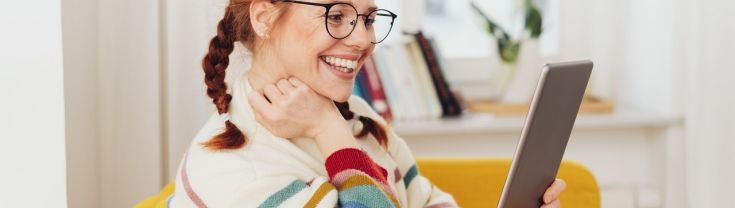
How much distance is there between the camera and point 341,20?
1.36 m

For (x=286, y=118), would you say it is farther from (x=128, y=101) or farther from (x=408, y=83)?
(x=408, y=83)

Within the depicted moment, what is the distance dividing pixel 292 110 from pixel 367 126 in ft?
0.83

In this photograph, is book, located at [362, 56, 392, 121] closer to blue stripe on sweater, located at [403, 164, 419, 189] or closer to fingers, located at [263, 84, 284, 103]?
blue stripe on sweater, located at [403, 164, 419, 189]

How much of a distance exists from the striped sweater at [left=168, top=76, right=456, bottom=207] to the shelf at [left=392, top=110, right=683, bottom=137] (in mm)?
967

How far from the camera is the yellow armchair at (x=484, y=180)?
1953 millimetres

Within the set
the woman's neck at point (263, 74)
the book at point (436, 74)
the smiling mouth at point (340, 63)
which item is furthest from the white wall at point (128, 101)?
the book at point (436, 74)

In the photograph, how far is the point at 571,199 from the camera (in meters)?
1.96

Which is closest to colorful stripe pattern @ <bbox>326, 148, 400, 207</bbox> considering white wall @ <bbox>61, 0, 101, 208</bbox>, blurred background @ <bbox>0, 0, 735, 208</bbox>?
blurred background @ <bbox>0, 0, 735, 208</bbox>

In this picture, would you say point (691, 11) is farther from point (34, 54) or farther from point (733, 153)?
point (34, 54)

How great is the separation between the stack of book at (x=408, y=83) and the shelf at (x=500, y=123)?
3cm

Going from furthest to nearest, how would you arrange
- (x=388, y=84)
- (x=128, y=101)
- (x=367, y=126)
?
1. (x=388, y=84)
2. (x=128, y=101)
3. (x=367, y=126)

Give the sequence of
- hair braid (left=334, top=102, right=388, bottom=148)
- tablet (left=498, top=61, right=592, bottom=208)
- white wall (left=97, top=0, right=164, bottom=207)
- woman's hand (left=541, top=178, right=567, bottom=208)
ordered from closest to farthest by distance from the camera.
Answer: tablet (left=498, top=61, right=592, bottom=208) < woman's hand (left=541, top=178, right=567, bottom=208) < hair braid (left=334, top=102, right=388, bottom=148) < white wall (left=97, top=0, right=164, bottom=207)

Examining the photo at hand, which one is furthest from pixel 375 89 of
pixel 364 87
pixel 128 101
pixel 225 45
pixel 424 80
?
pixel 225 45

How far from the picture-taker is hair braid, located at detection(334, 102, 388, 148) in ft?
5.16
